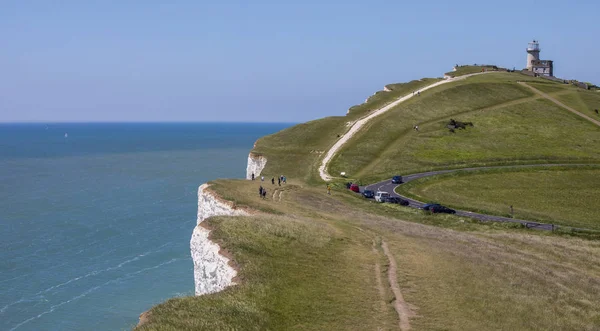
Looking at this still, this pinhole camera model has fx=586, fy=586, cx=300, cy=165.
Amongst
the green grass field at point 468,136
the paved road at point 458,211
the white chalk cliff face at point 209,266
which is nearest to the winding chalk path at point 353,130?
the green grass field at point 468,136

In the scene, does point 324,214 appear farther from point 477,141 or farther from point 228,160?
point 228,160

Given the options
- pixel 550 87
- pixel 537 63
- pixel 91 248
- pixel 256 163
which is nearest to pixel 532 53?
pixel 537 63

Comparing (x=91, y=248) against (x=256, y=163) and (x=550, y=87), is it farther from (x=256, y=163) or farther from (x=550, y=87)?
(x=550, y=87)

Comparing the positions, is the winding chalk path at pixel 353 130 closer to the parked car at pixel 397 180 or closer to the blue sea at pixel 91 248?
the parked car at pixel 397 180

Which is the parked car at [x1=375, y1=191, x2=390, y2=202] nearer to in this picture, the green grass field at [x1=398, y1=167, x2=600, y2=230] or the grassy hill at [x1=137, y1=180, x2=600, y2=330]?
the green grass field at [x1=398, y1=167, x2=600, y2=230]

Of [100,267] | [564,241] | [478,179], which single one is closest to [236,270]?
[564,241]
